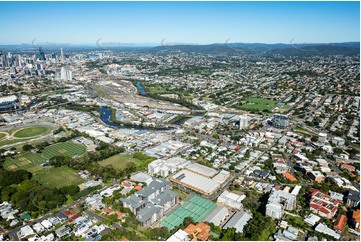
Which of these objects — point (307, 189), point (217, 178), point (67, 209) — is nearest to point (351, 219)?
point (307, 189)

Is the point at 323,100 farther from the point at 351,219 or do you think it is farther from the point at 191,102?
the point at 351,219

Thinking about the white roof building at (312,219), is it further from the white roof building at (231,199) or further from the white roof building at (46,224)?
the white roof building at (46,224)

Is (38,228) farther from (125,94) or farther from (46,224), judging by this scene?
(125,94)

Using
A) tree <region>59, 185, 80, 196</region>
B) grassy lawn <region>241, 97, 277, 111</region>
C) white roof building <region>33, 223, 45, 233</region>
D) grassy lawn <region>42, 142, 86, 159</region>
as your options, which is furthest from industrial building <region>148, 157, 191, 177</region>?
grassy lawn <region>241, 97, 277, 111</region>

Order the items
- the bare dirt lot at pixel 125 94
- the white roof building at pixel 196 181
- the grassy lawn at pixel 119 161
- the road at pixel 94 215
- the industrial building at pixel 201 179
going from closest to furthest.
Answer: the road at pixel 94 215 < the white roof building at pixel 196 181 < the industrial building at pixel 201 179 < the grassy lawn at pixel 119 161 < the bare dirt lot at pixel 125 94

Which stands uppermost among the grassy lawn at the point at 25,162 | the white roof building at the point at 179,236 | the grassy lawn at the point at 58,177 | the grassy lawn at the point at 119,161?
the white roof building at the point at 179,236

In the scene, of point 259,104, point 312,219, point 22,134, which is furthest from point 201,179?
point 259,104

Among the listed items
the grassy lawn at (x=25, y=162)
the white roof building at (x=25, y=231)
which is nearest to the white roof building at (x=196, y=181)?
the white roof building at (x=25, y=231)
